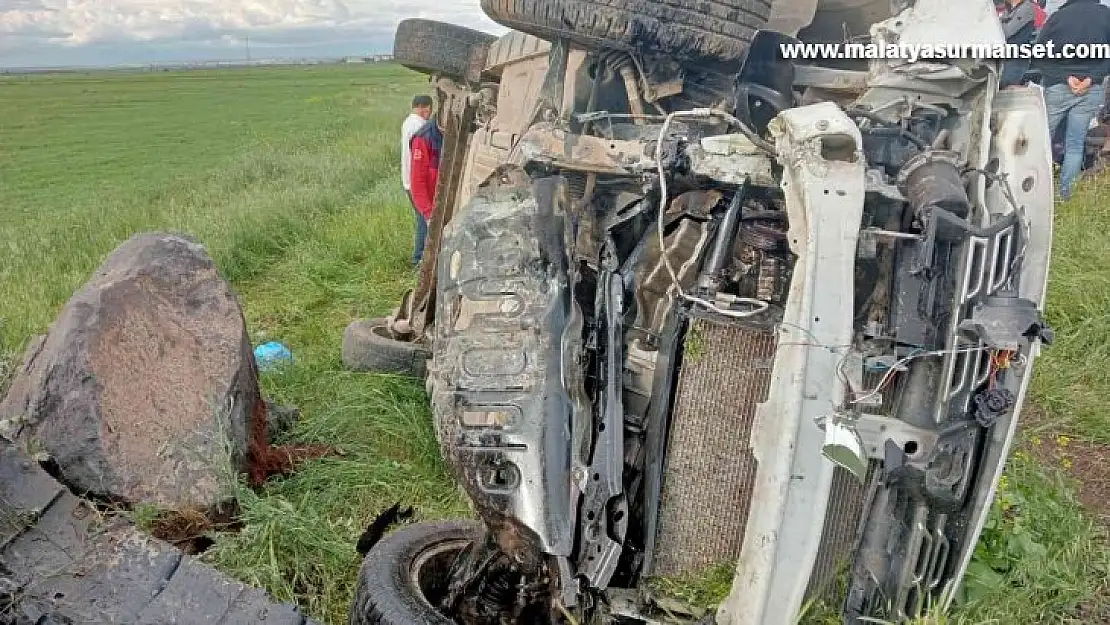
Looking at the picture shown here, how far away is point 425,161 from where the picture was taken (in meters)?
6.65

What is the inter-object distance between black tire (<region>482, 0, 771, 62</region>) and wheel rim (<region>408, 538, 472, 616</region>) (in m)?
1.78

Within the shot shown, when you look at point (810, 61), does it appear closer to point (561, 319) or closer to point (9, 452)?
point (561, 319)

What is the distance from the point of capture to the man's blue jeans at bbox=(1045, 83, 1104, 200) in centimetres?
657

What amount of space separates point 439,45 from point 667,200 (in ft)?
10.7

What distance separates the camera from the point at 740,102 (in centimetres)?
290

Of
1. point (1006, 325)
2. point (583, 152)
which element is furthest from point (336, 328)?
point (1006, 325)

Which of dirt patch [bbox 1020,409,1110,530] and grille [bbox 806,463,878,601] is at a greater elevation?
grille [bbox 806,463,878,601]

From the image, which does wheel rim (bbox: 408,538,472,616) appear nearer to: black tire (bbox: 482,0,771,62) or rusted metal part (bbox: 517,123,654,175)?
rusted metal part (bbox: 517,123,654,175)

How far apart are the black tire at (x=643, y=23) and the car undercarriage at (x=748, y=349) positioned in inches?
16.3

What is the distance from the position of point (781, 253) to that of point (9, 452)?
2405 mm

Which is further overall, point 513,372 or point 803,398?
point 513,372

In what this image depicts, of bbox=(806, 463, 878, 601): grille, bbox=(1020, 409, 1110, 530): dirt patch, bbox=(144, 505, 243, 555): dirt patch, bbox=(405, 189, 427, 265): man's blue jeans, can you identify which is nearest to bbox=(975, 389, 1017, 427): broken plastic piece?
bbox=(806, 463, 878, 601): grille

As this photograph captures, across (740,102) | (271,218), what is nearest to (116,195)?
(271,218)

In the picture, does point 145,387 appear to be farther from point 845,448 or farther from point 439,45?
point 439,45
